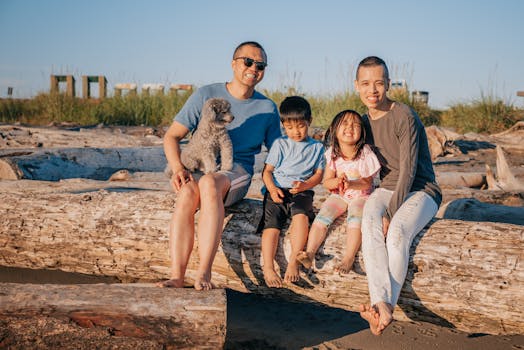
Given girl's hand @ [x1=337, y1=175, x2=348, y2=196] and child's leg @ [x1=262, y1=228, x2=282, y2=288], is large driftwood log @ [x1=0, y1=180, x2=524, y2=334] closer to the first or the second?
child's leg @ [x1=262, y1=228, x2=282, y2=288]

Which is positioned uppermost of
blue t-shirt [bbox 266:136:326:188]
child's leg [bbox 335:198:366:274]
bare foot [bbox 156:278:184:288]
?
blue t-shirt [bbox 266:136:326:188]

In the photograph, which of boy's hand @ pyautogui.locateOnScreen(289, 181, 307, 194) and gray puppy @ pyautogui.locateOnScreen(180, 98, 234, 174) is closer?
boy's hand @ pyautogui.locateOnScreen(289, 181, 307, 194)

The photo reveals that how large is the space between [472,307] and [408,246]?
578 millimetres

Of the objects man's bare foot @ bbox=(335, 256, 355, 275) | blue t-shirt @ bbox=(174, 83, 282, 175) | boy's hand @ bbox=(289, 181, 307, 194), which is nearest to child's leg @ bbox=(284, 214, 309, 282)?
boy's hand @ bbox=(289, 181, 307, 194)

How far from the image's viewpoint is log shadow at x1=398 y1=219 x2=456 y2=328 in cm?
379

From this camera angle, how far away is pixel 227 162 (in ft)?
15.0

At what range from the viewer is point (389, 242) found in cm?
375

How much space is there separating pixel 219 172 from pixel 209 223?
55 cm

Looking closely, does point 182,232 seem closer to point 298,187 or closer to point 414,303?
point 298,187

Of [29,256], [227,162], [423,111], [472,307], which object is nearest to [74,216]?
[29,256]

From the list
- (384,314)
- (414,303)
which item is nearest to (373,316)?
(384,314)

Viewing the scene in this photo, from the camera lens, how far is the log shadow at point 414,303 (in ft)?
12.4

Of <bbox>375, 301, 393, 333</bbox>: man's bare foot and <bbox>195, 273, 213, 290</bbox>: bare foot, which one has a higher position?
<bbox>195, 273, 213, 290</bbox>: bare foot

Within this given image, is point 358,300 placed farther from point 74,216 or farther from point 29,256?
point 29,256
